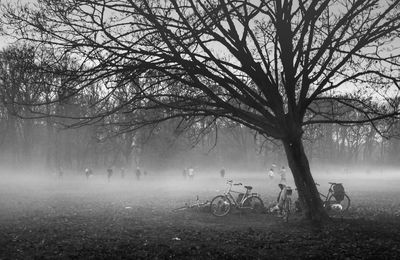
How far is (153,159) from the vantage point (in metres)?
49.8

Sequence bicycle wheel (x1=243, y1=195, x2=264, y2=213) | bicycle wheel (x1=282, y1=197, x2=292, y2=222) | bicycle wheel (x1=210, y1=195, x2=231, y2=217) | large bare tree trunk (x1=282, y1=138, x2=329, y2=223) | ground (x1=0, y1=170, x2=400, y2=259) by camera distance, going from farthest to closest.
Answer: bicycle wheel (x1=243, y1=195, x2=264, y2=213), bicycle wheel (x1=210, y1=195, x2=231, y2=217), bicycle wheel (x1=282, y1=197, x2=292, y2=222), large bare tree trunk (x1=282, y1=138, x2=329, y2=223), ground (x1=0, y1=170, x2=400, y2=259)

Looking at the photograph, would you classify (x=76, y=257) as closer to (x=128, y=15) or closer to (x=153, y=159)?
(x=128, y=15)

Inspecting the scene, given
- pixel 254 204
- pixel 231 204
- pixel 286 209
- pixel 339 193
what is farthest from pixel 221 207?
pixel 339 193

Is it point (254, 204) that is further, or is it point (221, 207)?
point (254, 204)

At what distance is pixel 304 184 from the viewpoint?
39.3 ft

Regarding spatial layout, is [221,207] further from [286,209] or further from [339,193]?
[339,193]

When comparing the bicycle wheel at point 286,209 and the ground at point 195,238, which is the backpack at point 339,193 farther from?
the bicycle wheel at point 286,209

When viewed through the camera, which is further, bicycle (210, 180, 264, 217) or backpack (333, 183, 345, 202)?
backpack (333, 183, 345, 202)

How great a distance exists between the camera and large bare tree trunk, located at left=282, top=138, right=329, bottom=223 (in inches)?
465

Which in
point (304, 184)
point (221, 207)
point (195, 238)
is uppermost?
point (304, 184)

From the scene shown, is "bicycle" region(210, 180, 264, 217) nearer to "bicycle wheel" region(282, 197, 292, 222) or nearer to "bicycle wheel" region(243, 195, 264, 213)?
"bicycle wheel" region(243, 195, 264, 213)

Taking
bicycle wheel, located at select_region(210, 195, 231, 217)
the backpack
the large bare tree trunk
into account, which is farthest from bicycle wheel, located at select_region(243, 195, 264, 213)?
the large bare tree trunk

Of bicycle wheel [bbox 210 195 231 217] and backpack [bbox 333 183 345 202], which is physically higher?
→ backpack [bbox 333 183 345 202]

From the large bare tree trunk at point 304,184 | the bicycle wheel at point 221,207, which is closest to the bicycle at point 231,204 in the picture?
the bicycle wheel at point 221,207
